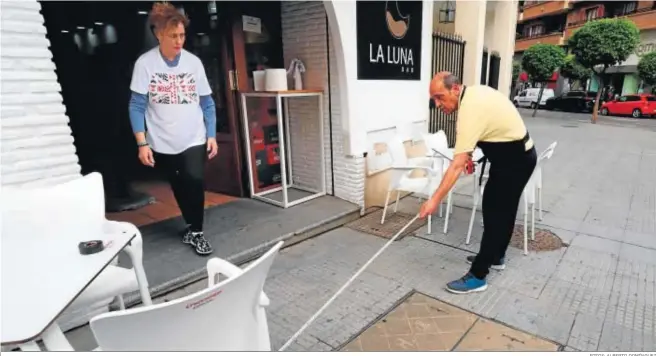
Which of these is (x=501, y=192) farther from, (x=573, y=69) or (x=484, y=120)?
(x=573, y=69)

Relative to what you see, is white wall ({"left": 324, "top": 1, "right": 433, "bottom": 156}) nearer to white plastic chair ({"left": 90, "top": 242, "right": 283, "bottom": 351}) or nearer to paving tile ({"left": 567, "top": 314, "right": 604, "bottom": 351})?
paving tile ({"left": 567, "top": 314, "right": 604, "bottom": 351})

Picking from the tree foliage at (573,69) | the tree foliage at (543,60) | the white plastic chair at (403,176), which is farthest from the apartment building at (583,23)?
the white plastic chair at (403,176)

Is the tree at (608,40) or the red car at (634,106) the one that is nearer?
the tree at (608,40)

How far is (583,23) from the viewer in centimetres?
Result: 2561

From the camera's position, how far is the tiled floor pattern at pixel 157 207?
4117 millimetres

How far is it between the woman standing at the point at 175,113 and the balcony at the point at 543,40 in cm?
2969

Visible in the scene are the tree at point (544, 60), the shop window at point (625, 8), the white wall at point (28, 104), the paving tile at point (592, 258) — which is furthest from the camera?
the shop window at point (625, 8)

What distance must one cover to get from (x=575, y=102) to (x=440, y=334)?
85.7ft

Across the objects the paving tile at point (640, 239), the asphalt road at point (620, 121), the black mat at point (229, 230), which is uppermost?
the black mat at point (229, 230)

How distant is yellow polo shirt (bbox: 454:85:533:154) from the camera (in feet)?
8.08

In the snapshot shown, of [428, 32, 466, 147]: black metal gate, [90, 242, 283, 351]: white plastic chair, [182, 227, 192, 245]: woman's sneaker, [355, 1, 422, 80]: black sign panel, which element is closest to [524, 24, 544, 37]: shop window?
[428, 32, 466, 147]: black metal gate

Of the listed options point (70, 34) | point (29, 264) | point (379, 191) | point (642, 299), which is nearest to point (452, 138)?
point (379, 191)

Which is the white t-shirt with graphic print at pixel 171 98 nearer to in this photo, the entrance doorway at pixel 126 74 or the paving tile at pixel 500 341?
the entrance doorway at pixel 126 74

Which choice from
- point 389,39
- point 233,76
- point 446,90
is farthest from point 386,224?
point 233,76
